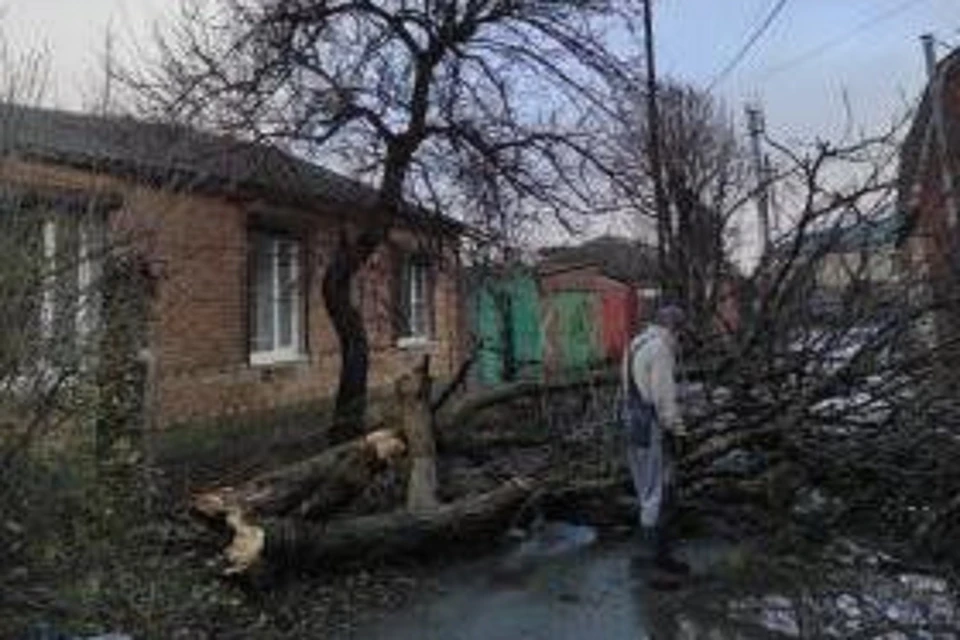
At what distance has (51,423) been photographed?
8.07 metres

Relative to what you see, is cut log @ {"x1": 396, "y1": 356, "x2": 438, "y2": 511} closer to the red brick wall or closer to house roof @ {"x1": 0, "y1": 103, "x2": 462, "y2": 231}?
house roof @ {"x1": 0, "y1": 103, "x2": 462, "y2": 231}

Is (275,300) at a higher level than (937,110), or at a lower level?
lower

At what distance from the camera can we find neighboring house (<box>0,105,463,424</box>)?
1227 centimetres

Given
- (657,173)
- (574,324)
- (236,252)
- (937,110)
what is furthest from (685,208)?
(574,324)

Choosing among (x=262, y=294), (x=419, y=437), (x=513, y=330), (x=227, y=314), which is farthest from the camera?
(x=513, y=330)

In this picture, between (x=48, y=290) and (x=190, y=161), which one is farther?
(x=190, y=161)

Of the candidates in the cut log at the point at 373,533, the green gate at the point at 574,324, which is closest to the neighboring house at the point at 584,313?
the green gate at the point at 574,324

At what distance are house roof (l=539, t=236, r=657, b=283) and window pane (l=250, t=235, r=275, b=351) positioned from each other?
3.65m

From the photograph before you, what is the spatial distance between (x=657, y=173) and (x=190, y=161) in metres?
6.15

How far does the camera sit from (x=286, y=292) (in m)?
21.3

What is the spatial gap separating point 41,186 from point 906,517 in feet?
21.4

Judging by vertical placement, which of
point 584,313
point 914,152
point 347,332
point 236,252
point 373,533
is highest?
point 914,152

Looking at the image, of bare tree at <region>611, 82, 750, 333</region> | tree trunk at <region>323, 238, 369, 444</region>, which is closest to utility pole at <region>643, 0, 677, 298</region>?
bare tree at <region>611, 82, 750, 333</region>

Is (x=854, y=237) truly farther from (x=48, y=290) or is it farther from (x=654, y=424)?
(x=48, y=290)
